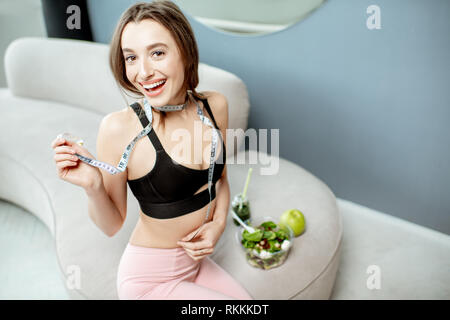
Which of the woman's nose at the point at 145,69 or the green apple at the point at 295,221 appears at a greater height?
the woman's nose at the point at 145,69

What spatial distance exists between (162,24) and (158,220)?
699mm

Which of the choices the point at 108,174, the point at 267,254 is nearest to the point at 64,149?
the point at 108,174

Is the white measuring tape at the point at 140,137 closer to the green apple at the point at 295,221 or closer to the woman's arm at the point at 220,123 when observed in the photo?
the woman's arm at the point at 220,123

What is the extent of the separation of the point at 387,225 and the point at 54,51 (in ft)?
10.2

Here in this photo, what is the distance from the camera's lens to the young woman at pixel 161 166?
1.09m

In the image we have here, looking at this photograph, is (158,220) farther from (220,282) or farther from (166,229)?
(220,282)

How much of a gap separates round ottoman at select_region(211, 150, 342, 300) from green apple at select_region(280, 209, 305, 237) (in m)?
0.04

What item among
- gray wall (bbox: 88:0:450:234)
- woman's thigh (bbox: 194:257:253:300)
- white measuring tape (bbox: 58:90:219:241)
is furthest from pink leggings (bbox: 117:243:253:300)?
gray wall (bbox: 88:0:450:234)

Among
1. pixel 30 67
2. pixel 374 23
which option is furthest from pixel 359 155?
pixel 30 67

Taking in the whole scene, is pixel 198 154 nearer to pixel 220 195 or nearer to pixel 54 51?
pixel 220 195

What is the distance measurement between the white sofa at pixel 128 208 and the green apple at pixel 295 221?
0.05 metres

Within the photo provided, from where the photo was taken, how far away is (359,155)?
2535 mm

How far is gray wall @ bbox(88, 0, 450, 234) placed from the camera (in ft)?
6.77

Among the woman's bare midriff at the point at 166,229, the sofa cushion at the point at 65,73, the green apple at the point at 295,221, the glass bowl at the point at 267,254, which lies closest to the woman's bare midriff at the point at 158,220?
the woman's bare midriff at the point at 166,229
